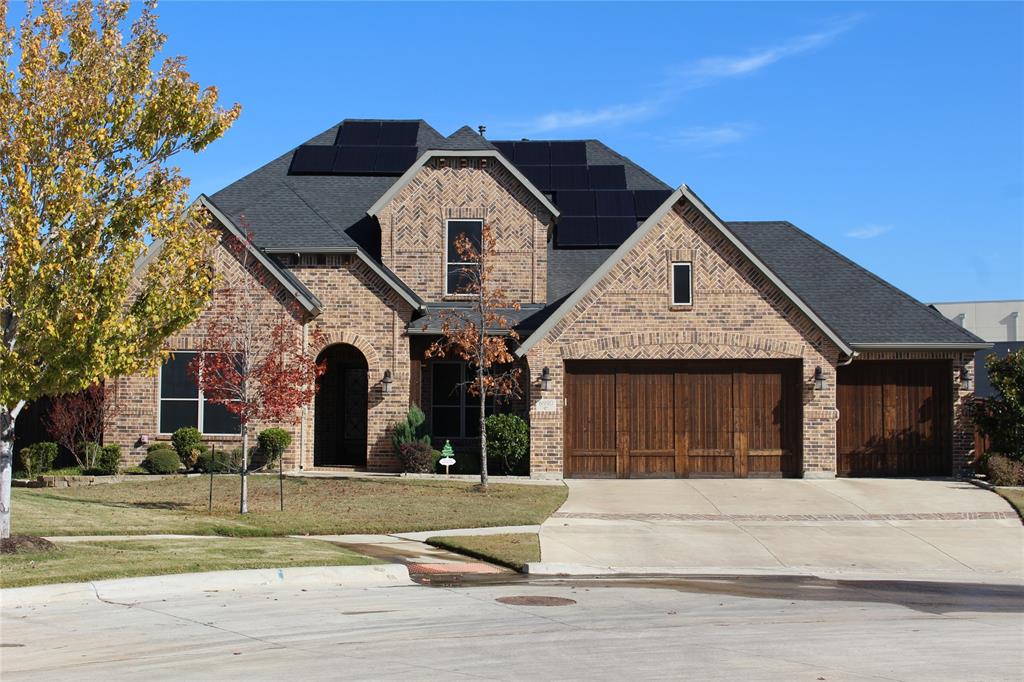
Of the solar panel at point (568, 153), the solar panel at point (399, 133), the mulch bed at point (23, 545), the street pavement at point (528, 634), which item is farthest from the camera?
the solar panel at point (568, 153)

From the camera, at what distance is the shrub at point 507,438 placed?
24.1 meters

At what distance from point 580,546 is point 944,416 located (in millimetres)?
12662

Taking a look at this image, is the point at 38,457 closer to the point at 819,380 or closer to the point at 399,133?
the point at 399,133

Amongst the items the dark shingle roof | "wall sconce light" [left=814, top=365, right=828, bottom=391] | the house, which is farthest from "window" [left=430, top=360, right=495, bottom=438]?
"wall sconce light" [left=814, top=365, right=828, bottom=391]

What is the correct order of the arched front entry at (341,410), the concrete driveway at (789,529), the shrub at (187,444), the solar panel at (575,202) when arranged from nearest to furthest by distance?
1. the concrete driveway at (789,529)
2. the shrub at (187,444)
3. the arched front entry at (341,410)
4. the solar panel at (575,202)

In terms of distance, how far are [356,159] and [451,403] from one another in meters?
8.00

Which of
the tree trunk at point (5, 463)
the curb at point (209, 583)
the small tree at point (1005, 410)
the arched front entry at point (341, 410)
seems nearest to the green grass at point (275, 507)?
the tree trunk at point (5, 463)

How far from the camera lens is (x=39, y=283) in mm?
12867

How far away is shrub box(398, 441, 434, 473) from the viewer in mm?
24312

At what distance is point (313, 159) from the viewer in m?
30.6

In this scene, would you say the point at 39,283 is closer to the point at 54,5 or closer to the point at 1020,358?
the point at 54,5

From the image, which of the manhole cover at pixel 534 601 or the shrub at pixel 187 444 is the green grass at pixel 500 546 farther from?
the shrub at pixel 187 444

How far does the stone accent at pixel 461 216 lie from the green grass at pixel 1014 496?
11.4 m

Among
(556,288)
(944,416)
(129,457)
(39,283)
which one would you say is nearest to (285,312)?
(129,457)
